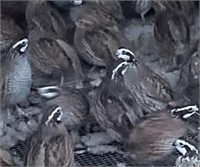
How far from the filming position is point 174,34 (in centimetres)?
782

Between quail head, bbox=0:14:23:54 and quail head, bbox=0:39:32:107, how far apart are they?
395 millimetres

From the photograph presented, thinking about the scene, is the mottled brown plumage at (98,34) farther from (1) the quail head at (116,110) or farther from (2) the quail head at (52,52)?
(1) the quail head at (116,110)

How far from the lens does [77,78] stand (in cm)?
779

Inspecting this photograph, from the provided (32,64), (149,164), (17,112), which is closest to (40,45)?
(32,64)

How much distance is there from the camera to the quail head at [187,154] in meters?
6.23

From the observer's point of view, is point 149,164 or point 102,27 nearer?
point 149,164

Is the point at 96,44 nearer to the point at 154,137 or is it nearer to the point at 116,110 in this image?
the point at 116,110

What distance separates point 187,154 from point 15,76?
181 centimetres

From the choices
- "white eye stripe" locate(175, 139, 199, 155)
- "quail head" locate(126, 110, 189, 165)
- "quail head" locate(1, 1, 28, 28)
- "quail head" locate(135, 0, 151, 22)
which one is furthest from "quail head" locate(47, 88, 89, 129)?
"quail head" locate(135, 0, 151, 22)

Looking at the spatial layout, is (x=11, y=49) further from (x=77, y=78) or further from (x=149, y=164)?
(x=149, y=164)

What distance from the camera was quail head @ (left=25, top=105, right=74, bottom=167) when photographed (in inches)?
246

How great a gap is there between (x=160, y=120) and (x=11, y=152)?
1.11m

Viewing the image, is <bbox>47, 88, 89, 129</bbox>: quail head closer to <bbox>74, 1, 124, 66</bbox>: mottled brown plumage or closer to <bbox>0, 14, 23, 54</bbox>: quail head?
<bbox>74, 1, 124, 66</bbox>: mottled brown plumage

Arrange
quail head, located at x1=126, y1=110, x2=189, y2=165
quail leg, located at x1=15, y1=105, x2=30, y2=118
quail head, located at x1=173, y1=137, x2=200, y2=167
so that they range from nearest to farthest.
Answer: quail head, located at x1=173, y1=137, x2=200, y2=167 < quail head, located at x1=126, y1=110, x2=189, y2=165 < quail leg, located at x1=15, y1=105, x2=30, y2=118
